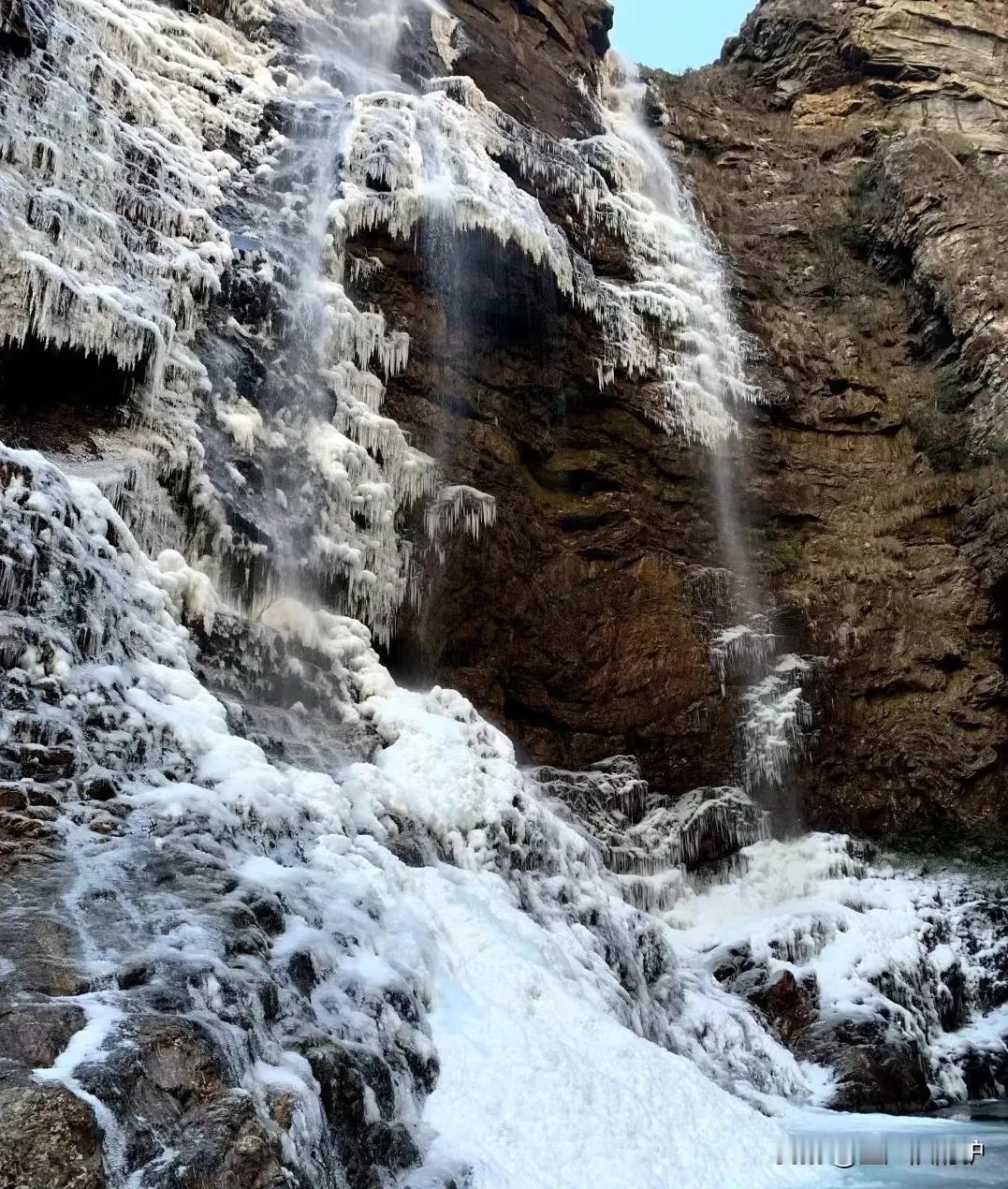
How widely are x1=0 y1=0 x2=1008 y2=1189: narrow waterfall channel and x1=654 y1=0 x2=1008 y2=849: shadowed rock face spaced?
900 millimetres

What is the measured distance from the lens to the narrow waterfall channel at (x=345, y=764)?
528cm

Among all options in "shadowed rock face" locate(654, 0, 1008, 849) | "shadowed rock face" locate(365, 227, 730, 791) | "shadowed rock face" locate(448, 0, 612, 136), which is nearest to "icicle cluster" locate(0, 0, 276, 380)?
"shadowed rock face" locate(365, 227, 730, 791)

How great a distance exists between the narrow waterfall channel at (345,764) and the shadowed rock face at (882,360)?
900mm

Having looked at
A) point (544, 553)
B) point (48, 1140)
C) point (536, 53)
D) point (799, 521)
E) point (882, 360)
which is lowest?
point (48, 1140)

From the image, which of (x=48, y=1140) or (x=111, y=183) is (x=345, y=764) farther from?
(x=111, y=183)

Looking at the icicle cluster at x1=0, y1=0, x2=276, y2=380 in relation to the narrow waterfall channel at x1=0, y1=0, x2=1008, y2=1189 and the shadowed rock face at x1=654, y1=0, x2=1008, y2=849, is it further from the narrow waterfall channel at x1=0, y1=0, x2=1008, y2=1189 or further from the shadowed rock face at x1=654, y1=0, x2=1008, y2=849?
the shadowed rock face at x1=654, y1=0, x2=1008, y2=849

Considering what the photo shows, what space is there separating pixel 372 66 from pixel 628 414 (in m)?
7.74

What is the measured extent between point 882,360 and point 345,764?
13661mm

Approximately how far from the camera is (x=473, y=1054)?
249 inches

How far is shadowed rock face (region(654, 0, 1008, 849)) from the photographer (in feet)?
51.5

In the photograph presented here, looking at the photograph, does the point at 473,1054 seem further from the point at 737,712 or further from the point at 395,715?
the point at 737,712

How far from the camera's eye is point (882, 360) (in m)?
19.4

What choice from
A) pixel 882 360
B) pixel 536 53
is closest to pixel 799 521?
pixel 882 360

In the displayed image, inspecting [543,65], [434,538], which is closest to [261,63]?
[543,65]
